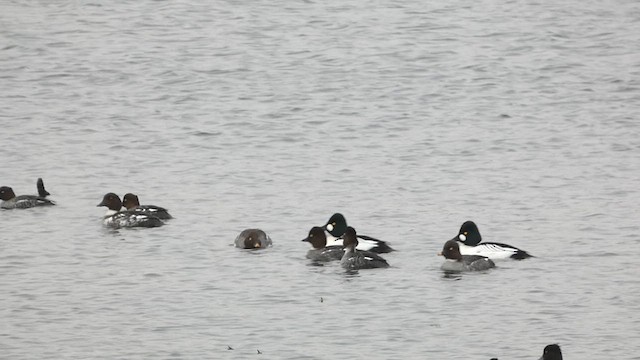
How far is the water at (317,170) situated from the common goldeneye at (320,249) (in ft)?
0.71

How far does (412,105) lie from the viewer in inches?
1287

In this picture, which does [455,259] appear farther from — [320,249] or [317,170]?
[317,170]

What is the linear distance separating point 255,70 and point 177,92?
3.02m

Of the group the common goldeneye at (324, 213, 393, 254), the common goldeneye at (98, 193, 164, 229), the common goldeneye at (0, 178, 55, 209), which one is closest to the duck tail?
the common goldeneye at (0, 178, 55, 209)

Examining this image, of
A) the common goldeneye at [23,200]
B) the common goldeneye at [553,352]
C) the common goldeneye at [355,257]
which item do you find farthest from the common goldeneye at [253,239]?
the common goldeneye at [553,352]

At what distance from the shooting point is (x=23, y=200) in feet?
78.3

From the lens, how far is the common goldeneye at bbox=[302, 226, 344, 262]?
20.9m

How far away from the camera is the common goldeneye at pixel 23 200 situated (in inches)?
941

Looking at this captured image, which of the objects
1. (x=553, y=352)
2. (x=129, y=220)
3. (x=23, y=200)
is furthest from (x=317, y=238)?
(x=553, y=352)

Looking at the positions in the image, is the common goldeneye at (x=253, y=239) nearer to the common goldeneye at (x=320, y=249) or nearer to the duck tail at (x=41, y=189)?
the common goldeneye at (x=320, y=249)

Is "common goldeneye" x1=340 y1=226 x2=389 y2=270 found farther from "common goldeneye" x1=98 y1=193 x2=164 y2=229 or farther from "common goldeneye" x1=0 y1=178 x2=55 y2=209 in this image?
"common goldeneye" x1=0 y1=178 x2=55 y2=209

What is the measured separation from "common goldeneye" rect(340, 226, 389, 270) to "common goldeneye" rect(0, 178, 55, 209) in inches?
226

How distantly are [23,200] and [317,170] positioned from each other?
555cm

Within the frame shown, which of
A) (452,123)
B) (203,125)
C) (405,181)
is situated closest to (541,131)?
(452,123)
